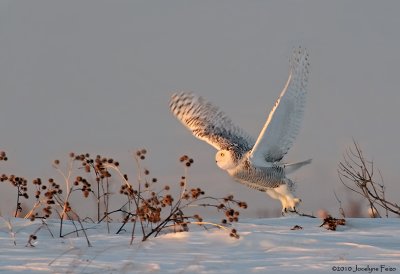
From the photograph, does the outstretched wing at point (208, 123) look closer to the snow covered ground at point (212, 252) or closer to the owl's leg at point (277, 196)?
the owl's leg at point (277, 196)

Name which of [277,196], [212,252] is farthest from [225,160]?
[212,252]

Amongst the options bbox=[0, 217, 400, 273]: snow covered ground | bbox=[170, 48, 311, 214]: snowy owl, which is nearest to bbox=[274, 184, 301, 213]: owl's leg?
bbox=[170, 48, 311, 214]: snowy owl

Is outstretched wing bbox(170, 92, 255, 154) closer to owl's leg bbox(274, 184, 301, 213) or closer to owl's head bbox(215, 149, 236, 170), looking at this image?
owl's head bbox(215, 149, 236, 170)

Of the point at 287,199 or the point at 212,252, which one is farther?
the point at 287,199

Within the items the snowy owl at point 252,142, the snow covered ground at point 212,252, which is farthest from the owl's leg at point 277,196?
the snow covered ground at point 212,252

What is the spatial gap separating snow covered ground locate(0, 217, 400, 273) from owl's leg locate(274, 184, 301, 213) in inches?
117

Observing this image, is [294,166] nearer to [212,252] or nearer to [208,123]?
[208,123]

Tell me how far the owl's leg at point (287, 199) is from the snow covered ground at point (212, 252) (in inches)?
117

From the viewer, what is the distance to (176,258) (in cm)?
423

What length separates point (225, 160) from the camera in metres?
9.08

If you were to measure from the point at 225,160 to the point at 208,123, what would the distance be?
508 millimetres

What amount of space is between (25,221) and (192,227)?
1.44 metres

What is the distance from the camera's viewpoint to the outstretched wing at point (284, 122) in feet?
27.0

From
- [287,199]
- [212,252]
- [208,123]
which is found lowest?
[212,252]
